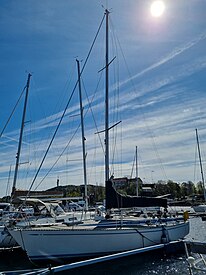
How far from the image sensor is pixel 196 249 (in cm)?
809

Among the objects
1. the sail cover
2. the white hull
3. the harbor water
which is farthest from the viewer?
the sail cover

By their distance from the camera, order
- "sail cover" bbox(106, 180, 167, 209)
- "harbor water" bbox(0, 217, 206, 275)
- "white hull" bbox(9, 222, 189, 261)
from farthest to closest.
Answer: "sail cover" bbox(106, 180, 167, 209) < "white hull" bbox(9, 222, 189, 261) < "harbor water" bbox(0, 217, 206, 275)

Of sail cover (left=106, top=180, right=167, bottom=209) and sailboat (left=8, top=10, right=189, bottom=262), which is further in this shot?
sail cover (left=106, top=180, right=167, bottom=209)

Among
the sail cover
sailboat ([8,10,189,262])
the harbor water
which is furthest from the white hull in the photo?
the sail cover

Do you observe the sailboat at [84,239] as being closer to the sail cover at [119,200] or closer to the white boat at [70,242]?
the white boat at [70,242]

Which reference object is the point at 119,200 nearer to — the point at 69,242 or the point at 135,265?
the point at 135,265

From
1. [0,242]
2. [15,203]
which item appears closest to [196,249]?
[0,242]

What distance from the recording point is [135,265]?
45.1ft

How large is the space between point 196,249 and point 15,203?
17.6m

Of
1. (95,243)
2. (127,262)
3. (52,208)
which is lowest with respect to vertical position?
(127,262)

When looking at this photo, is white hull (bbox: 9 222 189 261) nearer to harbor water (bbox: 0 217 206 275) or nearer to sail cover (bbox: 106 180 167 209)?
harbor water (bbox: 0 217 206 275)

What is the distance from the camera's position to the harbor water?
12.7m

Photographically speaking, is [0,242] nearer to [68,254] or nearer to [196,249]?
[68,254]

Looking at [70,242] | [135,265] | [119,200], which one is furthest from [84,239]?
[119,200]
